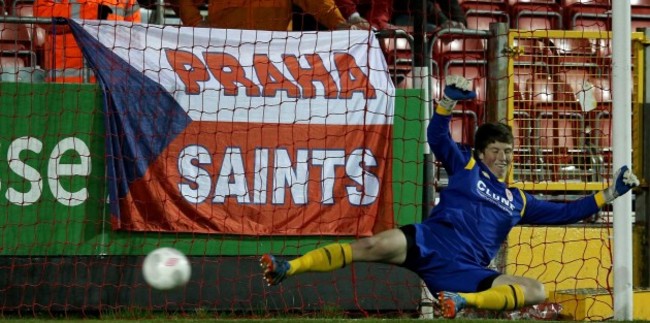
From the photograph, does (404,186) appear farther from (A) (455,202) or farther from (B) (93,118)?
(B) (93,118)

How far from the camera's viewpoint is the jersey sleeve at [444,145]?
25.6ft

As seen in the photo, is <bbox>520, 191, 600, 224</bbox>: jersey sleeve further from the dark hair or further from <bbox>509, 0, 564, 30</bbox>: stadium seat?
<bbox>509, 0, 564, 30</bbox>: stadium seat

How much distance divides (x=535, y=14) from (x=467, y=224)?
5.00 meters

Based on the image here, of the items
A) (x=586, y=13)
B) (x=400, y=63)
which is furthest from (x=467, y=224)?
(x=586, y=13)

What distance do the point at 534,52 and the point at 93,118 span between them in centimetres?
395

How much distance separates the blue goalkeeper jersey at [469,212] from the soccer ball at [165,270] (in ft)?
5.40

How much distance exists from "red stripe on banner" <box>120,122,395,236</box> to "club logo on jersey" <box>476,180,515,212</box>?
1.48m

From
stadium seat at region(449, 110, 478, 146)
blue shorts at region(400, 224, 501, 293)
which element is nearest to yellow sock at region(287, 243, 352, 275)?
blue shorts at region(400, 224, 501, 293)

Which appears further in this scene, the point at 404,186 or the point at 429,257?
the point at 404,186

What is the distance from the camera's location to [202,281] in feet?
30.4

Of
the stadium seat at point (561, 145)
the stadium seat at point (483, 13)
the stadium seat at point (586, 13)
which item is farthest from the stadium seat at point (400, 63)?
the stadium seat at point (586, 13)

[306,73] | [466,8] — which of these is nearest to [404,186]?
[306,73]

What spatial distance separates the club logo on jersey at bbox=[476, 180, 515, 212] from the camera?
802 cm

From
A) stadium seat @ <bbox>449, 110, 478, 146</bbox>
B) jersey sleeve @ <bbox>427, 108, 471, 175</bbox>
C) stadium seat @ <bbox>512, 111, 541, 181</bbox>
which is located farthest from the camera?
stadium seat @ <bbox>449, 110, 478, 146</bbox>
